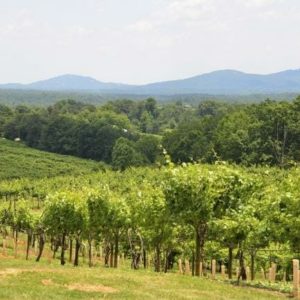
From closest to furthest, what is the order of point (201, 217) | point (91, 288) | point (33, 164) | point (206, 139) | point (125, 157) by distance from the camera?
1. point (91, 288)
2. point (201, 217)
3. point (206, 139)
4. point (33, 164)
5. point (125, 157)

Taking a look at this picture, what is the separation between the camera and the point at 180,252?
49.5 metres

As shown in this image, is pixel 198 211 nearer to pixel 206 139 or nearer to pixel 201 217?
pixel 201 217

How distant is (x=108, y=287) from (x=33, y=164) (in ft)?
429

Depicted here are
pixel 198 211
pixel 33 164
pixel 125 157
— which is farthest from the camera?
pixel 125 157

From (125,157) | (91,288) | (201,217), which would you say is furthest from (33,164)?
(91,288)

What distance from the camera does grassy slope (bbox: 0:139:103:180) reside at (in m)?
136

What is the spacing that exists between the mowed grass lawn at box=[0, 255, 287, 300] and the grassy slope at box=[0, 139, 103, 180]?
4287 inches

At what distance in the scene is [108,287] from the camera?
21953 mm

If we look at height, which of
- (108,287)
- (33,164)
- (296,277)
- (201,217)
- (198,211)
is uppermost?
(198,211)

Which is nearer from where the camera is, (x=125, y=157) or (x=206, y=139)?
(x=206, y=139)

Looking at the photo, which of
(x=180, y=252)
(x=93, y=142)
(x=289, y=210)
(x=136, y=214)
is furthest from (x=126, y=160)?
(x=289, y=210)

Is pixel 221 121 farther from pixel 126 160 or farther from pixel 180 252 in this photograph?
pixel 180 252

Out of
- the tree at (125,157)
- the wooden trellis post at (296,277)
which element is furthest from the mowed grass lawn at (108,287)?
the tree at (125,157)

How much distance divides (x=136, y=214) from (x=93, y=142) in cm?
15363
